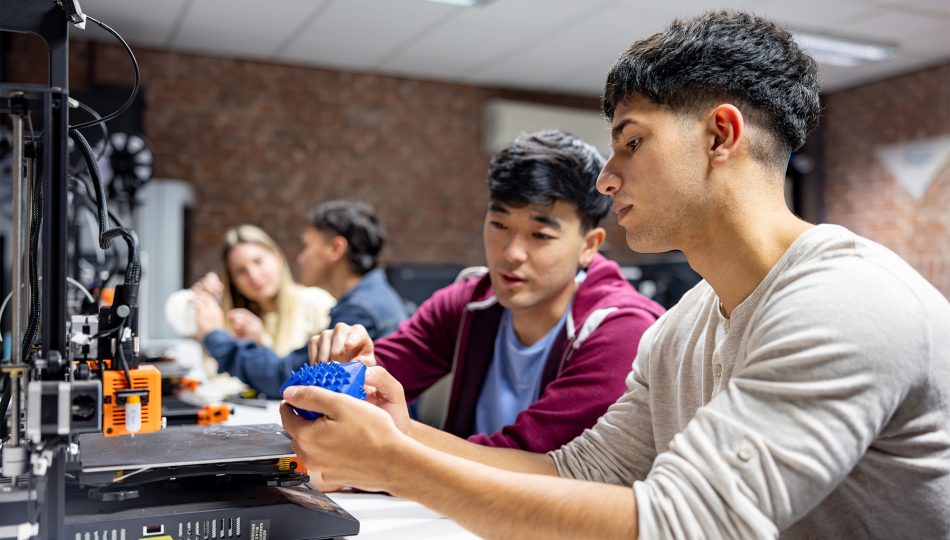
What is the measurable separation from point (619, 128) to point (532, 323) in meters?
0.73

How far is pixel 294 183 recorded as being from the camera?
545cm

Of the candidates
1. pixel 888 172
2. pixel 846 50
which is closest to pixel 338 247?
pixel 846 50

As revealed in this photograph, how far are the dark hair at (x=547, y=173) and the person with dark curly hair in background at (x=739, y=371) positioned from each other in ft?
1.60

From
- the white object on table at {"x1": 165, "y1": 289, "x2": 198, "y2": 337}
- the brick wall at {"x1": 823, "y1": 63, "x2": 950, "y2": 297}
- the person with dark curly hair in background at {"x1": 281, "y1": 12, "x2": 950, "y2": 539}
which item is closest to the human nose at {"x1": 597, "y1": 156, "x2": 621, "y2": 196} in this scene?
the person with dark curly hair in background at {"x1": 281, "y1": 12, "x2": 950, "y2": 539}

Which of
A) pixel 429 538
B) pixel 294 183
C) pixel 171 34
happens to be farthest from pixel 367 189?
pixel 429 538

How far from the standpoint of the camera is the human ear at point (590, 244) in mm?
1680

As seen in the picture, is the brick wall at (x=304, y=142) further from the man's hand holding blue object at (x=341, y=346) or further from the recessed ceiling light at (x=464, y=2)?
the man's hand holding blue object at (x=341, y=346)

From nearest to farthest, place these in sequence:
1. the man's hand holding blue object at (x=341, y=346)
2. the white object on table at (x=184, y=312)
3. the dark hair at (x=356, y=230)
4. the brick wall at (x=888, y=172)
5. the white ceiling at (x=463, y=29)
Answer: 1. the man's hand holding blue object at (x=341, y=346)
2. the white object on table at (x=184, y=312)
3. the dark hair at (x=356, y=230)
4. the white ceiling at (x=463, y=29)
5. the brick wall at (x=888, y=172)

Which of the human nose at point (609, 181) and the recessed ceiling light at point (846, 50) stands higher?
the recessed ceiling light at point (846, 50)

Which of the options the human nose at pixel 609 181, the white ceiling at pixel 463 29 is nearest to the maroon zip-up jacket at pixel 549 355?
the human nose at pixel 609 181

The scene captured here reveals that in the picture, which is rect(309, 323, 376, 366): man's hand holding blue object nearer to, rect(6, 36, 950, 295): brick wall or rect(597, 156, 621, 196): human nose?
rect(597, 156, 621, 196): human nose

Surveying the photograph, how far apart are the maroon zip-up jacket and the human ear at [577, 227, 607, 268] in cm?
2

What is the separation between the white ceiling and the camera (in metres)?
4.19

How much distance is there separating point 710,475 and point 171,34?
15.4 ft
